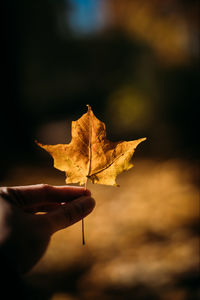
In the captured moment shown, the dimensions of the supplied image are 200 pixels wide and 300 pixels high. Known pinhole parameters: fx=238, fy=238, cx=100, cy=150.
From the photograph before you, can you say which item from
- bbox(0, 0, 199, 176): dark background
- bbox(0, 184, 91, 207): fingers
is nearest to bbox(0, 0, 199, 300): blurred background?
bbox(0, 0, 199, 176): dark background

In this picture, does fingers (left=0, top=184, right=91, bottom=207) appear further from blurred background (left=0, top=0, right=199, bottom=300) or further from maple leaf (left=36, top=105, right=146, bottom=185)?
blurred background (left=0, top=0, right=199, bottom=300)

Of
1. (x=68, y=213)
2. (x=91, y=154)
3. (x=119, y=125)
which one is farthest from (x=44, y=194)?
(x=119, y=125)

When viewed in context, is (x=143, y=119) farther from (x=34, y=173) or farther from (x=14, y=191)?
(x=14, y=191)

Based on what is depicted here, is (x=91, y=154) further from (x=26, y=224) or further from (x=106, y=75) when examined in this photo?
(x=106, y=75)

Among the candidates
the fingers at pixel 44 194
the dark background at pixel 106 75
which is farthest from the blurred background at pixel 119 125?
the fingers at pixel 44 194

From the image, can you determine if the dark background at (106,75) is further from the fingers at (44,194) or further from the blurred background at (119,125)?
the fingers at (44,194)

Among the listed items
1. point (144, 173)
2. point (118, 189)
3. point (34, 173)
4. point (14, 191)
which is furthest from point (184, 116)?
point (14, 191)
